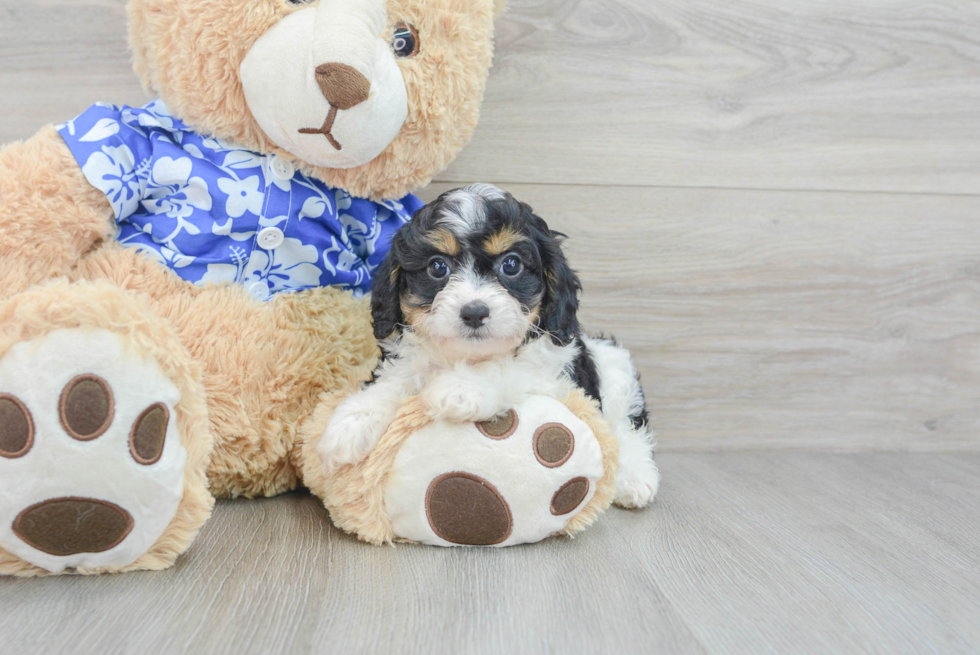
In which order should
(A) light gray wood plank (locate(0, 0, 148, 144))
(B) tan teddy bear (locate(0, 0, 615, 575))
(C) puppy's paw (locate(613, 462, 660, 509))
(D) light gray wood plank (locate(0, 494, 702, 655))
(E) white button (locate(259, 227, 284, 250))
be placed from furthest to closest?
(A) light gray wood plank (locate(0, 0, 148, 144)) < (C) puppy's paw (locate(613, 462, 660, 509)) < (E) white button (locate(259, 227, 284, 250)) < (B) tan teddy bear (locate(0, 0, 615, 575)) < (D) light gray wood plank (locate(0, 494, 702, 655))

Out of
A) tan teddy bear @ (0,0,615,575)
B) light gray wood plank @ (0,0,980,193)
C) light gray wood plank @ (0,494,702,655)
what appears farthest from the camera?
light gray wood plank @ (0,0,980,193)

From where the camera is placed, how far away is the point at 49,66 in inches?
70.7

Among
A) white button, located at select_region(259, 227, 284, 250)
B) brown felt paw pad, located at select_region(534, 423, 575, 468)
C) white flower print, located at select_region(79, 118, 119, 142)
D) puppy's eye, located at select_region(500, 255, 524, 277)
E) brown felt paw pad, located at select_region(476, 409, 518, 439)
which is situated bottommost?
brown felt paw pad, located at select_region(534, 423, 575, 468)

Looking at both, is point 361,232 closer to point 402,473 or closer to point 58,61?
point 402,473

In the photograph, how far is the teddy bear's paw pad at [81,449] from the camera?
3.37 feet

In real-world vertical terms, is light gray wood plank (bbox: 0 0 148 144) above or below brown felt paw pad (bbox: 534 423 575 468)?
above

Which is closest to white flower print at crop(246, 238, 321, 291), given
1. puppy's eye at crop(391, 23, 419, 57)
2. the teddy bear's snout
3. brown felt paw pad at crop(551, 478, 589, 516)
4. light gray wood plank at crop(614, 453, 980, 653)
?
the teddy bear's snout

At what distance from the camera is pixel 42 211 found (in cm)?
138

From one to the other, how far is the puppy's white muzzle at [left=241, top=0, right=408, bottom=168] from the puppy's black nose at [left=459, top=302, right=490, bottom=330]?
1.39 ft

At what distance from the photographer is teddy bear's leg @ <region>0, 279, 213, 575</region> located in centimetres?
103

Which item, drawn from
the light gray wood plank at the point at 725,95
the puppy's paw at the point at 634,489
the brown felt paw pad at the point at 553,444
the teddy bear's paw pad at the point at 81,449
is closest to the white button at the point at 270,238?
the teddy bear's paw pad at the point at 81,449

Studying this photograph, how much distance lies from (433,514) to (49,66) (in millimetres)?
1512

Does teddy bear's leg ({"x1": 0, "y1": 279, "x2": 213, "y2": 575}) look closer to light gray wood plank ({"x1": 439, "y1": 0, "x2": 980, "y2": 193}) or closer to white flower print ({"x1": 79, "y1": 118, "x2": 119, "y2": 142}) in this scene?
white flower print ({"x1": 79, "y1": 118, "x2": 119, "y2": 142})

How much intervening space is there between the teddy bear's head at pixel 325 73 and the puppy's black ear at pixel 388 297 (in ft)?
0.78
